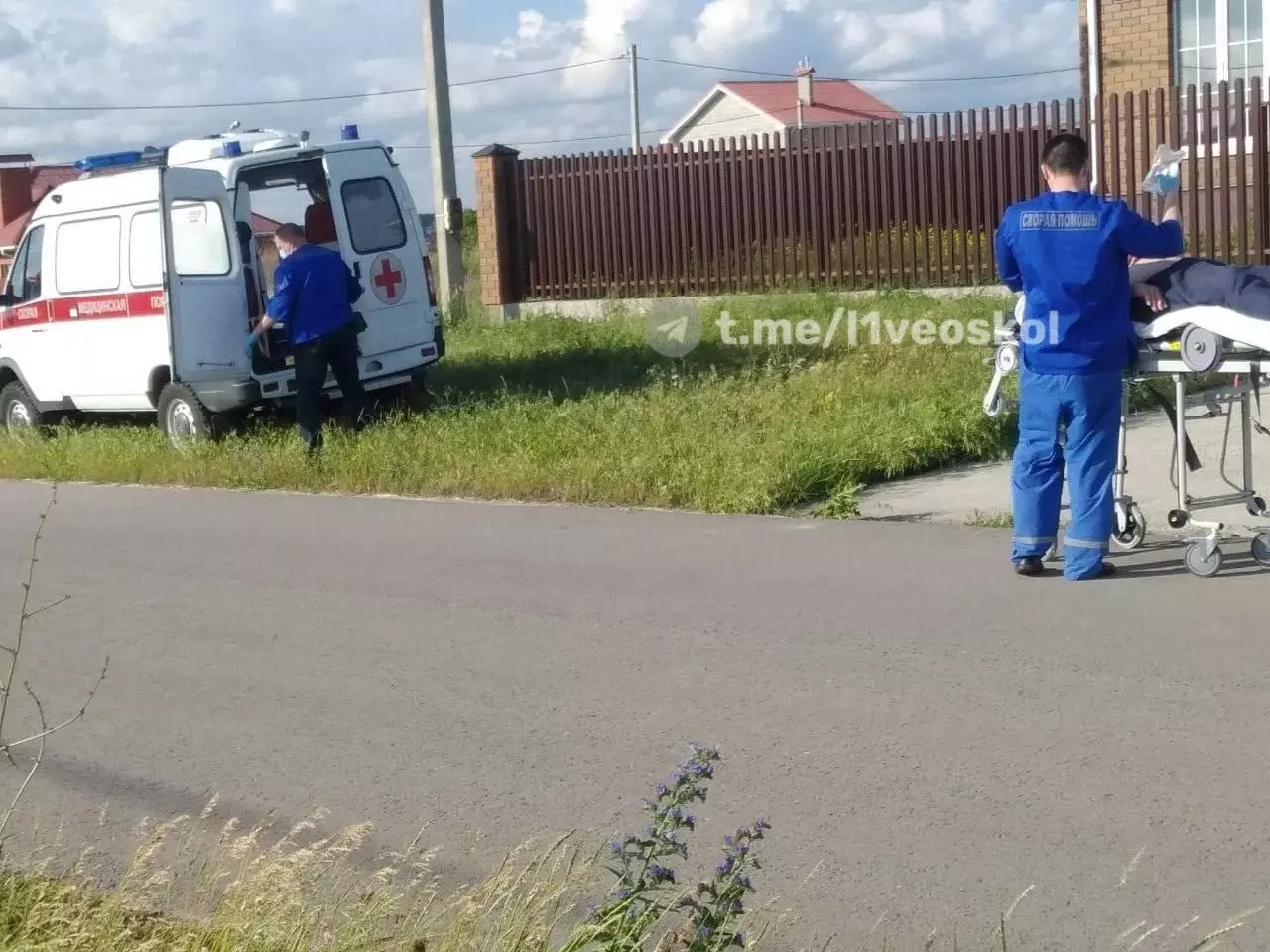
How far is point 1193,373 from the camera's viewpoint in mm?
7543

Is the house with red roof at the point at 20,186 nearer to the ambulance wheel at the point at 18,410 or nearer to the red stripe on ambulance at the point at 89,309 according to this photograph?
the ambulance wheel at the point at 18,410

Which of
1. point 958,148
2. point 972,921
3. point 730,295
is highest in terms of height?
point 958,148

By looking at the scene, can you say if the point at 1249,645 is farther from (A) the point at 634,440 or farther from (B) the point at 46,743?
(A) the point at 634,440

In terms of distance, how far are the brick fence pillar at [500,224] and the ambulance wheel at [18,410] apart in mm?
7084

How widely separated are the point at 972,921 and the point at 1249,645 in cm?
269

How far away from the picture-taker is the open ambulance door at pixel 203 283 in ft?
45.3

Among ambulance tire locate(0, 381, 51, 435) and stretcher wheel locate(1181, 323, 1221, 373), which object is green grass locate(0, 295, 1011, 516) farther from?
stretcher wheel locate(1181, 323, 1221, 373)

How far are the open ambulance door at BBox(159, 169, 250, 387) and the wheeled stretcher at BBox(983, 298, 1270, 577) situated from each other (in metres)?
7.44

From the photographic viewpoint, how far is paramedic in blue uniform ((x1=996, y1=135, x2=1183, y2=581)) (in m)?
7.43

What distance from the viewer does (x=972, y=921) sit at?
4141 mm

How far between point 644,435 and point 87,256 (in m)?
5.76

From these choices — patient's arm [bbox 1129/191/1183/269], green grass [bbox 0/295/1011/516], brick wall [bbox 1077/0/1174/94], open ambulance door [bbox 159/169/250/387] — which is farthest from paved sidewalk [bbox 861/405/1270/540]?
brick wall [bbox 1077/0/1174/94]

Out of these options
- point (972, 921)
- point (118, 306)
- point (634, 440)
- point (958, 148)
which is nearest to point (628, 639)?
point (972, 921)
